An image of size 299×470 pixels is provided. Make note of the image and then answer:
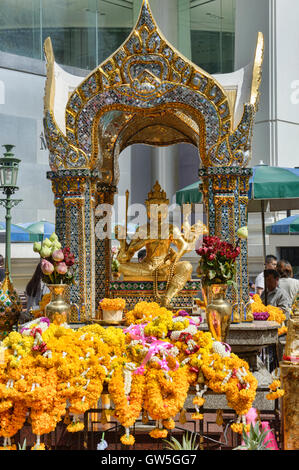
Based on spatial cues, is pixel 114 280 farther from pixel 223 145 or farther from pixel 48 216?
pixel 48 216

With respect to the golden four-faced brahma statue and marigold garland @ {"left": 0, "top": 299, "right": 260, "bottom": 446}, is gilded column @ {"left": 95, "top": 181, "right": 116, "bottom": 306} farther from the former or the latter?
marigold garland @ {"left": 0, "top": 299, "right": 260, "bottom": 446}

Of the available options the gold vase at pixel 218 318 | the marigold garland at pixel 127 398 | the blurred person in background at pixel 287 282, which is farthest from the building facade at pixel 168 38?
the marigold garland at pixel 127 398

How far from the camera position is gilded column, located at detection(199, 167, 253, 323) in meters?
7.87

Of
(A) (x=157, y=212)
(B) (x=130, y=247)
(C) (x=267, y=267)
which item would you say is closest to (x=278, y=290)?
(C) (x=267, y=267)

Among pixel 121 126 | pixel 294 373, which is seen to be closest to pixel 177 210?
pixel 121 126

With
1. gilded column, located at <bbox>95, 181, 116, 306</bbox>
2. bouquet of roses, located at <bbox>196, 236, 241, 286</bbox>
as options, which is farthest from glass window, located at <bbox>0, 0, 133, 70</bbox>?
bouquet of roses, located at <bbox>196, 236, 241, 286</bbox>

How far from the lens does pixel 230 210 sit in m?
7.94

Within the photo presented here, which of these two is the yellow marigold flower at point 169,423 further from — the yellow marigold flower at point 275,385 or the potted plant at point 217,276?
the potted plant at point 217,276

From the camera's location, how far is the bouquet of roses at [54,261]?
6.70 m

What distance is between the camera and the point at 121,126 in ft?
30.2

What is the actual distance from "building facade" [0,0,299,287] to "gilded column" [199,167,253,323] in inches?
280

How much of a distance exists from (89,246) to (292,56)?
9802mm

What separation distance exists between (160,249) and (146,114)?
1807 millimetres

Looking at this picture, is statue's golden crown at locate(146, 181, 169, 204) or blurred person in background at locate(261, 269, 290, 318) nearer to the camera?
blurred person in background at locate(261, 269, 290, 318)
